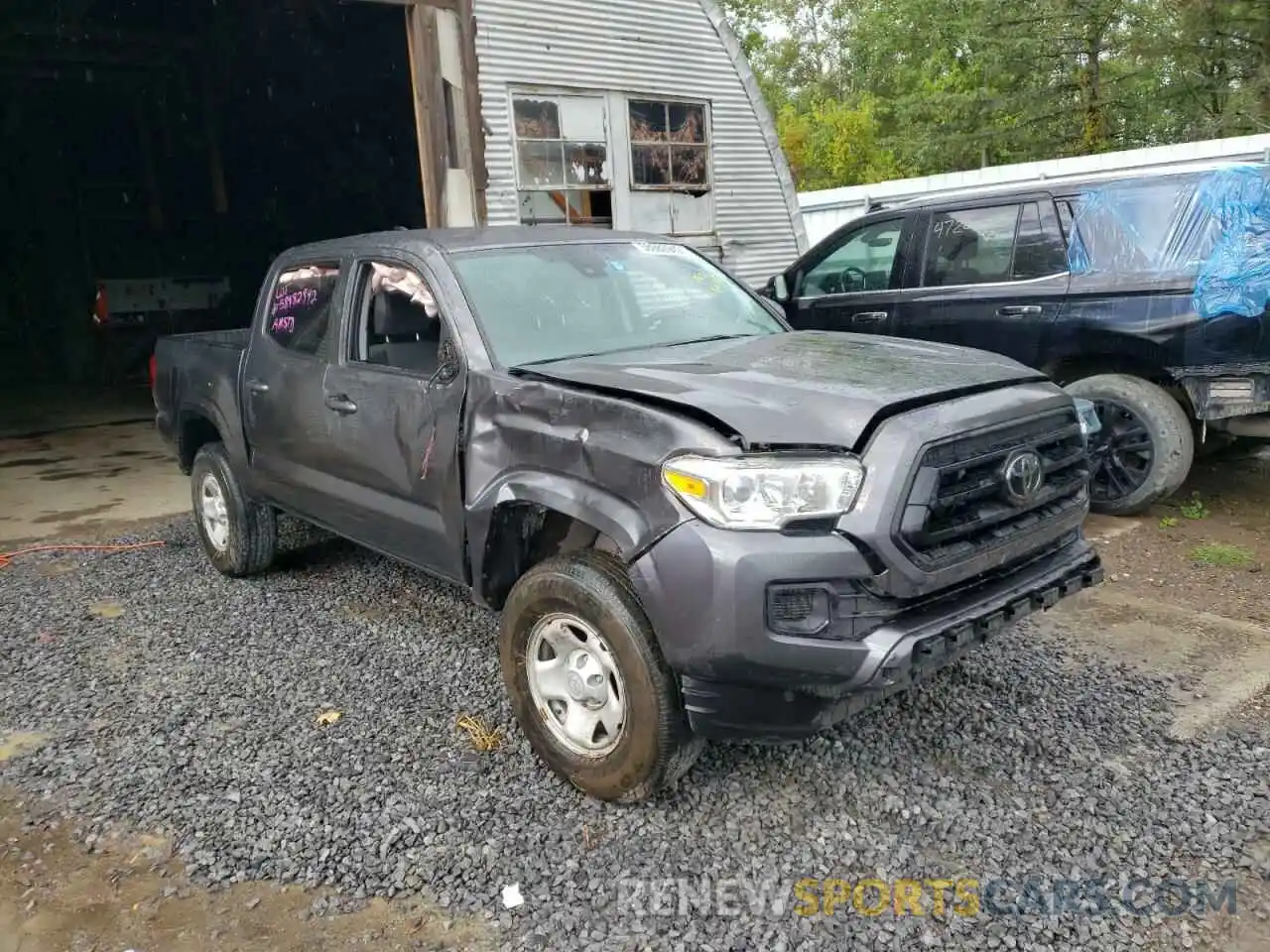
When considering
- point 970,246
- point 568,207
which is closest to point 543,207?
point 568,207

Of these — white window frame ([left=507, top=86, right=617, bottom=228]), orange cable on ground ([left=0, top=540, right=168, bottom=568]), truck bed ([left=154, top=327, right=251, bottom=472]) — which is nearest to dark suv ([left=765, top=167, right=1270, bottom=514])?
white window frame ([left=507, top=86, right=617, bottom=228])

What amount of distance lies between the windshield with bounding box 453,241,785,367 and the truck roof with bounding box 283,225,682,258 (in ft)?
0.15

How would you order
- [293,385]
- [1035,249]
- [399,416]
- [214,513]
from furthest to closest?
[1035,249] → [214,513] → [293,385] → [399,416]

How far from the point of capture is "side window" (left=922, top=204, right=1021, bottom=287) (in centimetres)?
618

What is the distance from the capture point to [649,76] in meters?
10.8

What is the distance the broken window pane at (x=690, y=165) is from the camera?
11156 mm

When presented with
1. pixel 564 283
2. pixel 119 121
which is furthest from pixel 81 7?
pixel 564 283

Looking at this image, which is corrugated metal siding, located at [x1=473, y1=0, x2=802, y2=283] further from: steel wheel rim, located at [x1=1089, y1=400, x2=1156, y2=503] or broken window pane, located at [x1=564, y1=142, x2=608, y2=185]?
steel wheel rim, located at [x1=1089, y1=400, x2=1156, y2=503]

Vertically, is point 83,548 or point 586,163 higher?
point 586,163

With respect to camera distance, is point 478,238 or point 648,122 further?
point 648,122

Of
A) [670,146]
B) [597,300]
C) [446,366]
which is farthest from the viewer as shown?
[670,146]

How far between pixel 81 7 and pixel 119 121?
15.4ft

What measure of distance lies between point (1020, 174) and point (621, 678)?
13928 mm

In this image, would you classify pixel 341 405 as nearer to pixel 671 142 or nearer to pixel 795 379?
pixel 795 379
